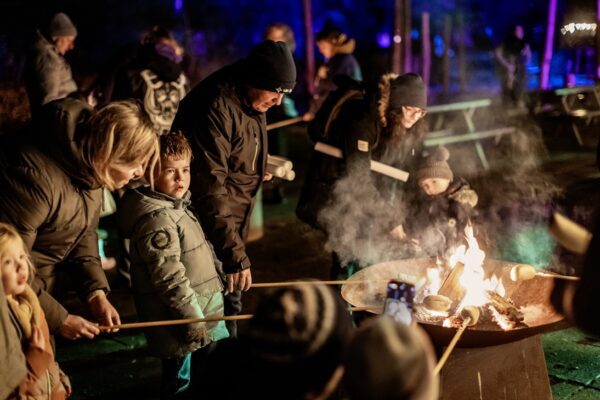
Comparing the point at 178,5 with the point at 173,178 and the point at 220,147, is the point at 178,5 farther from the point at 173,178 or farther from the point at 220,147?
the point at 173,178

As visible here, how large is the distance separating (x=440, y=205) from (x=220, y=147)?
6.40 feet

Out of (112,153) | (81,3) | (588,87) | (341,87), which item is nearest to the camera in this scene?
(112,153)

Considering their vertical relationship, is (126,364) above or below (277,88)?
below

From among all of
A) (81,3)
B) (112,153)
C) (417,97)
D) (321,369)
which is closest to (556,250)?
(417,97)

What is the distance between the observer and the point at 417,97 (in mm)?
4961

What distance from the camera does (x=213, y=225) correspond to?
4168 mm

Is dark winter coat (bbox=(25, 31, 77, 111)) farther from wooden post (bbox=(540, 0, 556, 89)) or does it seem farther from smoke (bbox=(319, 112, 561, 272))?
wooden post (bbox=(540, 0, 556, 89))

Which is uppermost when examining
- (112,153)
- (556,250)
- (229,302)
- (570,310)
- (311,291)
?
(112,153)

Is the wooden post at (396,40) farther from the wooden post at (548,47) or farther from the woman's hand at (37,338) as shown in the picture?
the woman's hand at (37,338)

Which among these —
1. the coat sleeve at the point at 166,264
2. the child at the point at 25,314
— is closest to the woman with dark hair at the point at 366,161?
the coat sleeve at the point at 166,264

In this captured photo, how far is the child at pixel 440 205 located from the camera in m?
5.01

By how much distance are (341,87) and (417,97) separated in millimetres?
691

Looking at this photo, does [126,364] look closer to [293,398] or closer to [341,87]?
[341,87]

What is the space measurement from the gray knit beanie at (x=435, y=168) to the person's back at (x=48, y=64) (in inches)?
178
